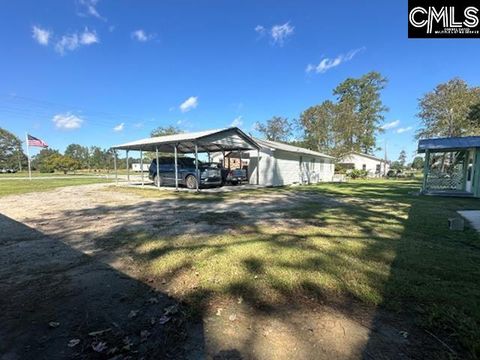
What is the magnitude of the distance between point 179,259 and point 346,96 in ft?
158

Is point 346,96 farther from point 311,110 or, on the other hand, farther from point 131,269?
point 131,269

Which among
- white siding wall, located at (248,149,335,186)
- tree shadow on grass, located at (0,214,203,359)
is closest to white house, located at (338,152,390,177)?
white siding wall, located at (248,149,335,186)

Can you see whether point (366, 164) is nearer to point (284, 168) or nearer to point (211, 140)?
point (284, 168)

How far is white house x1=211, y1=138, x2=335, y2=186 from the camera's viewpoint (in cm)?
1798

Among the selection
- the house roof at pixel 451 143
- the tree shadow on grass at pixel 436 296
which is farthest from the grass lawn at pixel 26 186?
the house roof at pixel 451 143

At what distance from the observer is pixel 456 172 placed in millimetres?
14609

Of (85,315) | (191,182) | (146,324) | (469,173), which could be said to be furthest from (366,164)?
(85,315)

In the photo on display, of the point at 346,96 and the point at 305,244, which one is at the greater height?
the point at 346,96

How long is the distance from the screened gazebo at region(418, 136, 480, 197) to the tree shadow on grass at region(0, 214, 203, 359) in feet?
48.0

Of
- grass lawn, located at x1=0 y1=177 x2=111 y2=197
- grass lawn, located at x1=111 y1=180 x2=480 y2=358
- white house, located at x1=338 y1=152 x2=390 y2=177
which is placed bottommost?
grass lawn, located at x1=111 y1=180 x2=480 y2=358

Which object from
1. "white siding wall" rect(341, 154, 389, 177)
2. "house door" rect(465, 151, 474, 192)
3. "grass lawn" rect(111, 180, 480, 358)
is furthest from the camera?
"white siding wall" rect(341, 154, 389, 177)

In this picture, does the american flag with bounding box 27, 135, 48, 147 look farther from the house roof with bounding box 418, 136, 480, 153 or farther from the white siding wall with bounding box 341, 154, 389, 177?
the white siding wall with bounding box 341, 154, 389, 177

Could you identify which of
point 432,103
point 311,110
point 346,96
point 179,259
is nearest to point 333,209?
point 179,259

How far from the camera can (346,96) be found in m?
45.4
